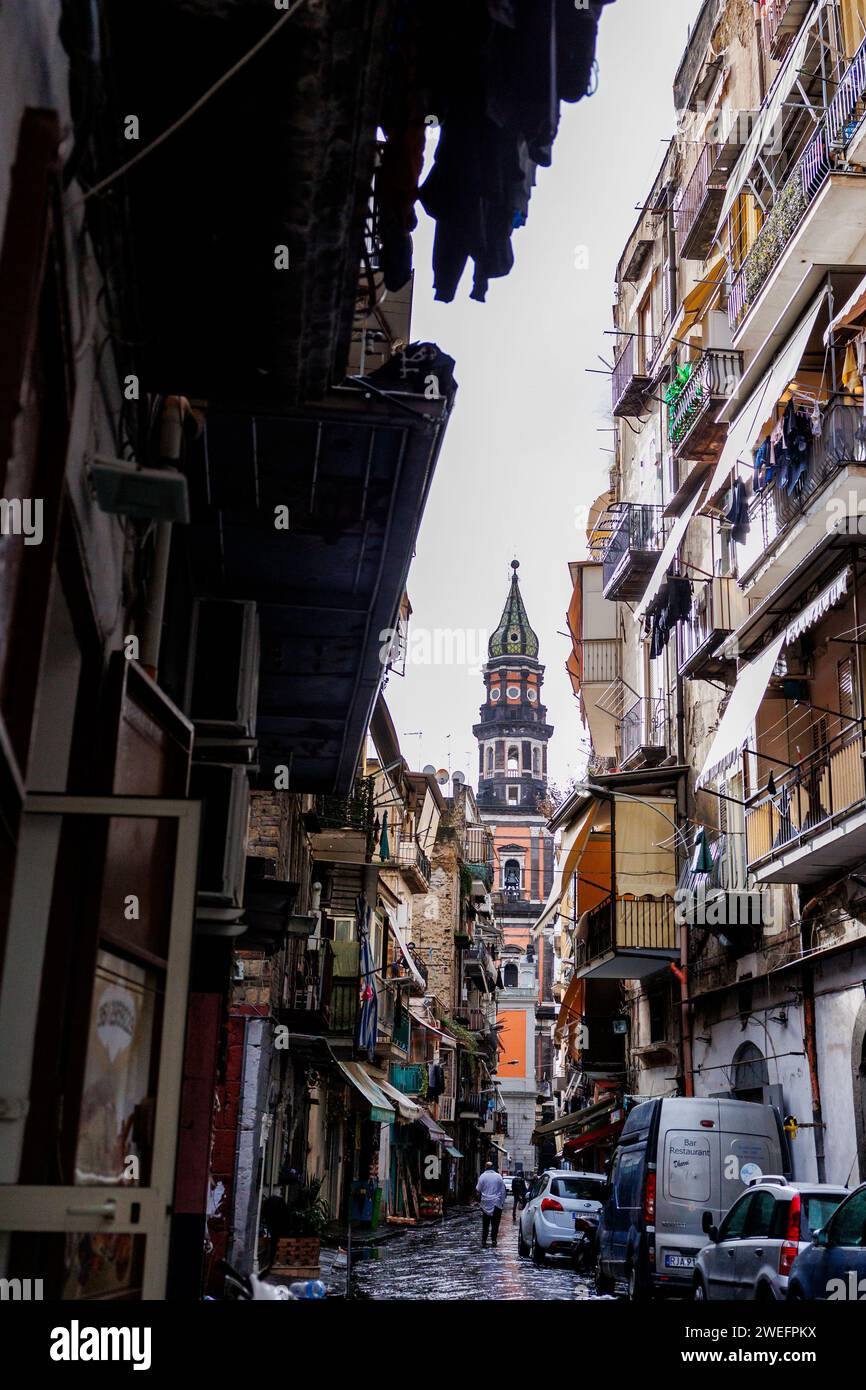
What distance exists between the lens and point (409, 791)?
44281 millimetres

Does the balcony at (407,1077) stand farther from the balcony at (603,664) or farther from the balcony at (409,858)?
the balcony at (603,664)

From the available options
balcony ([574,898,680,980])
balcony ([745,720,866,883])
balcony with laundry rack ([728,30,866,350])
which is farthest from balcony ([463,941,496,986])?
balcony with laundry rack ([728,30,866,350])

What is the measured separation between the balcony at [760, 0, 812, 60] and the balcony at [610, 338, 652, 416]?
8.87 meters

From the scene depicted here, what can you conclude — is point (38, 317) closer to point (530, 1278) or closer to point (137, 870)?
point (137, 870)

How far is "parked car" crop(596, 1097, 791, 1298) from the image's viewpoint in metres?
15.0

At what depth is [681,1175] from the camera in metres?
15.4

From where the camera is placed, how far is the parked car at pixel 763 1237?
431 inches

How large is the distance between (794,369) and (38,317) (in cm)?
1524

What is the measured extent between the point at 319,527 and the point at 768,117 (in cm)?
1631

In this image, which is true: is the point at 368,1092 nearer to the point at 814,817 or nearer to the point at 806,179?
the point at 814,817

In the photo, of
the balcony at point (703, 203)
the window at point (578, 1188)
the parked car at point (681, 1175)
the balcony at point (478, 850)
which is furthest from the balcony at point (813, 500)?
the balcony at point (478, 850)

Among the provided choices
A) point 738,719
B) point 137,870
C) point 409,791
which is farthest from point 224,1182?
point 409,791

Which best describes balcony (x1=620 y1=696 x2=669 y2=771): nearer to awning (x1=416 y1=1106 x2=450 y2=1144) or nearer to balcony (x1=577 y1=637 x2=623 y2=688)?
balcony (x1=577 y1=637 x2=623 y2=688)

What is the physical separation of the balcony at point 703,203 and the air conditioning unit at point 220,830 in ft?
66.6
